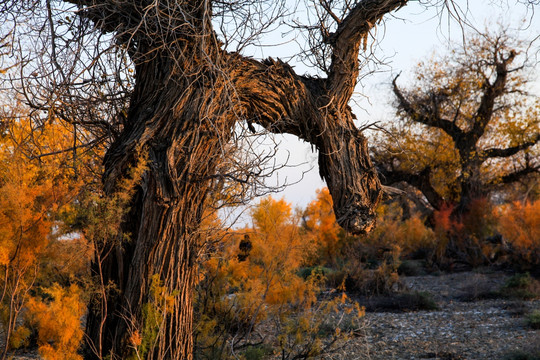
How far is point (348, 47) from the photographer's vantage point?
4.14 m

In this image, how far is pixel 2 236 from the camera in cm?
291

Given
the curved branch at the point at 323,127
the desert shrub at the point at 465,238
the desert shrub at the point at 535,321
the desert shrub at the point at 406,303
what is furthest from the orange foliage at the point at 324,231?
the curved branch at the point at 323,127

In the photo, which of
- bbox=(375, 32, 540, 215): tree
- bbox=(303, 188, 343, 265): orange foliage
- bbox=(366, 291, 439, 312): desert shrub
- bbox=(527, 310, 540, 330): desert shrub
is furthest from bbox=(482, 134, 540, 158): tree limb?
bbox=(527, 310, 540, 330): desert shrub

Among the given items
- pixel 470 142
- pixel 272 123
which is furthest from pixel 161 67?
pixel 470 142

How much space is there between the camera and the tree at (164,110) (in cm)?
311

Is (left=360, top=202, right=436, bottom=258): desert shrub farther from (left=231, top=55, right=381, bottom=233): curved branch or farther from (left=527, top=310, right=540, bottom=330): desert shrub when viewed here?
(left=231, top=55, right=381, bottom=233): curved branch

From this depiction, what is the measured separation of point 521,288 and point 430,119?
8.11 m

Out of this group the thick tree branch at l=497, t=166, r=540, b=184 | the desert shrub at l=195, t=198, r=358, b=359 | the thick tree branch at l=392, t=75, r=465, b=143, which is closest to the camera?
the desert shrub at l=195, t=198, r=358, b=359

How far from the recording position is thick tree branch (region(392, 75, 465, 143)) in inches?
632

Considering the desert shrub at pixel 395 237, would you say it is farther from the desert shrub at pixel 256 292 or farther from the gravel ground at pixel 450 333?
the desert shrub at pixel 256 292

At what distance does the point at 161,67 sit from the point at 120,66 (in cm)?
43

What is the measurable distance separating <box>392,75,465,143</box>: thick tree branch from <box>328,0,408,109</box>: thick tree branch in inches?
487

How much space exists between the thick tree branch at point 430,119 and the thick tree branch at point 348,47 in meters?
12.4

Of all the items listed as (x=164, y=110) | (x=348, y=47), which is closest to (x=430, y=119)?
(x=348, y=47)
